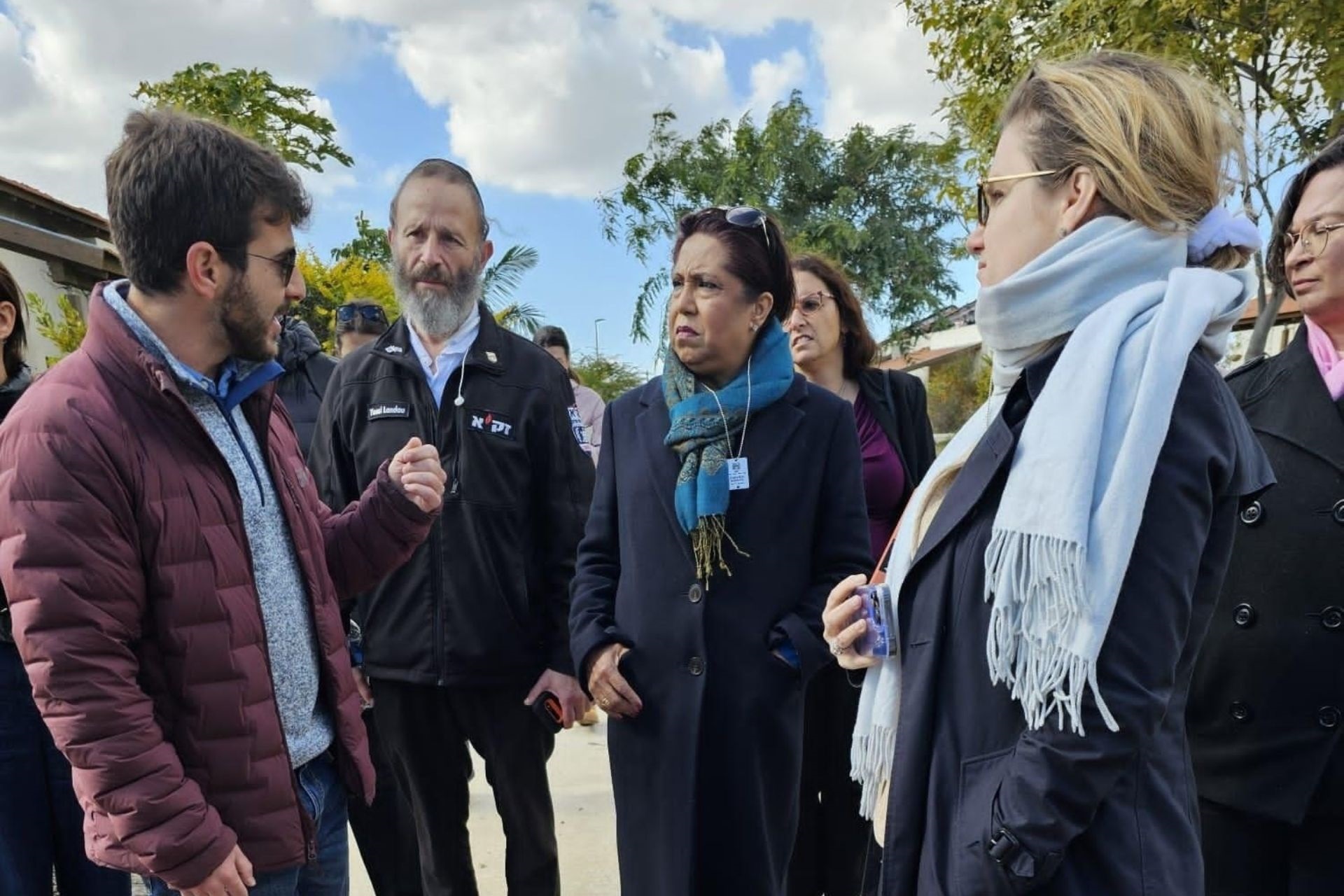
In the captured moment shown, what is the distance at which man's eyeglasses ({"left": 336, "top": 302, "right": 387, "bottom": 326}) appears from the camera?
198 inches

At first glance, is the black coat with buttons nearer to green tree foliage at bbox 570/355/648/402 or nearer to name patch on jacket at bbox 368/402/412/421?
name patch on jacket at bbox 368/402/412/421

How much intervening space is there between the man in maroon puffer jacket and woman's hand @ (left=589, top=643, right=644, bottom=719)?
64 centimetres

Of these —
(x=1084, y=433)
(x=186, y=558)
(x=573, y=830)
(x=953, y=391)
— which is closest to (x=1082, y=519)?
(x=1084, y=433)

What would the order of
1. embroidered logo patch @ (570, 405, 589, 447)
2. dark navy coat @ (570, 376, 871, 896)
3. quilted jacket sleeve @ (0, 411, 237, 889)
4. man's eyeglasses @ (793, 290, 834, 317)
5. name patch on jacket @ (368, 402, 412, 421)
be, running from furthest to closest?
man's eyeglasses @ (793, 290, 834, 317) → embroidered logo patch @ (570, 405, 589, 447) → name patch on jacket @ (368, 402, 412, 421) → dark navy coat @ (570, 376, 871, 896) → quilted jacket sleeve @ (0, 411, 237, 889)

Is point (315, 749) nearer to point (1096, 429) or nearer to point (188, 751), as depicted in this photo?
point (188, 751)

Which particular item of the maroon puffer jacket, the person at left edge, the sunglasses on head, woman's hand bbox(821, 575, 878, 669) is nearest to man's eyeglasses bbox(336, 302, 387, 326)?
the sunglasses on head

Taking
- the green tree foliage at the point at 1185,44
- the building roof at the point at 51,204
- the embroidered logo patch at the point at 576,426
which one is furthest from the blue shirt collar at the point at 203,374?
the building roof at the point at 51,204

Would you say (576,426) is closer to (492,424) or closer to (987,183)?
(492,424)

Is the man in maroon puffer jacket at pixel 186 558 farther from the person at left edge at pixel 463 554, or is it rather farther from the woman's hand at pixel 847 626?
the woman's hand at pixel 847 626

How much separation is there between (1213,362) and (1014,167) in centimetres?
46

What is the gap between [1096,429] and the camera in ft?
4.45

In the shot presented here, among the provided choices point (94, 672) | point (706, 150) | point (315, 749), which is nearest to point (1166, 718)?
point (315, 749)

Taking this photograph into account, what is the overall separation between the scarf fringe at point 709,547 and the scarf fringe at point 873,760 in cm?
72

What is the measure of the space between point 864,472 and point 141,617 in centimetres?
228
